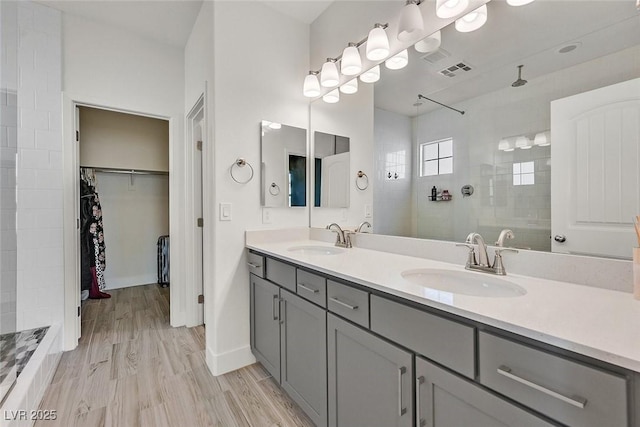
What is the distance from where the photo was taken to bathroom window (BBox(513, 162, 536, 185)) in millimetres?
1124

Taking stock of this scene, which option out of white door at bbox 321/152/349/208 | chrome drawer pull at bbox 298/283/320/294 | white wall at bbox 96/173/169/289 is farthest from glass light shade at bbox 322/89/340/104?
white wall at bbox 96/173/169/289

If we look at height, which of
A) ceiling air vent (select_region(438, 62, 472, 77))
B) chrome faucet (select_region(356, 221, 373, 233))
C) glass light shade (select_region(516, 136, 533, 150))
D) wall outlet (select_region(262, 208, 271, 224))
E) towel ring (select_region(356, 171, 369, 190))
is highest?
ceiling air vent (select_region(438, 62, 472, 77))

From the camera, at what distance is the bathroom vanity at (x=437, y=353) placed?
0.60 metres

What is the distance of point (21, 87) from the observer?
2.14 m

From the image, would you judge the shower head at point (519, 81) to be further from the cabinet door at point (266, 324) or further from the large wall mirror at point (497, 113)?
the cabinet door at point (266, 324)

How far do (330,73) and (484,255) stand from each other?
1.61 meters

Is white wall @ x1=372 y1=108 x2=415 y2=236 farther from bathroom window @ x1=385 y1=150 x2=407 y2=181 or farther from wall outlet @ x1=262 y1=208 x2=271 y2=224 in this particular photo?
wall outlet @ x1=262 y1=208 x2=271 y2=224

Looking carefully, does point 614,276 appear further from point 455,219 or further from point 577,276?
point 455,219

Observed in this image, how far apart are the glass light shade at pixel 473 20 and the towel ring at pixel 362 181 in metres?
0.95

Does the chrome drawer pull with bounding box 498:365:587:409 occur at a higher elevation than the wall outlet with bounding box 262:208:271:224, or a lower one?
lower

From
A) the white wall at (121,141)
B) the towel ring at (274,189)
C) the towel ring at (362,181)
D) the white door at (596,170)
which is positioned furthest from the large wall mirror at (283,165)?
the white wall at (121,141)

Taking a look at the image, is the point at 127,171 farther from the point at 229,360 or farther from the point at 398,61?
the point at 398,61

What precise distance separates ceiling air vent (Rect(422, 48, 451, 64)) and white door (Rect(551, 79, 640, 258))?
0.63 meters

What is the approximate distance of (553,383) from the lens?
0.63 metres
